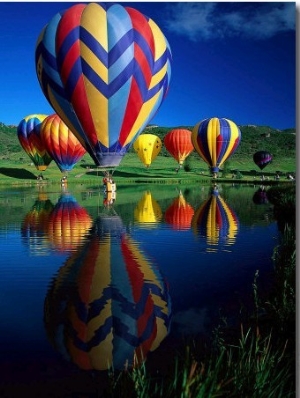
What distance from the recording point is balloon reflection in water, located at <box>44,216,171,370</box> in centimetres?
589

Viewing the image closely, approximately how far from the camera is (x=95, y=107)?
2295cm

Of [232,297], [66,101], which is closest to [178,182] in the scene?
[66,101]

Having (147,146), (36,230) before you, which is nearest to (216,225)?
(36,230)

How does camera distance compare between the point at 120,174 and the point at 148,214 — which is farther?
the point at 120,174

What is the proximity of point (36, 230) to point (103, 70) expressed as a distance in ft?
30.5

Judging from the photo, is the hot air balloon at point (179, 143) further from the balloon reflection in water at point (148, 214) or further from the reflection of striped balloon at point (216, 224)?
the reflection of striped balloon at point (216, 224)

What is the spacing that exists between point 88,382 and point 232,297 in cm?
370

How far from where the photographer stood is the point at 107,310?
730 cm

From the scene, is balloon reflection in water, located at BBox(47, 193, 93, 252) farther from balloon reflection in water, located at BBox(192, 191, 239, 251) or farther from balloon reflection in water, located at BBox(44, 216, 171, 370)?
balloon reflection in water, located at BBox(192, 191, 239, 251)

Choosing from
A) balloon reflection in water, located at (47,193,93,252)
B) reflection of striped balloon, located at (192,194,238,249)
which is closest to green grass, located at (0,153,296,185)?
reflection of striped balloon, located at (192,194,238,249)

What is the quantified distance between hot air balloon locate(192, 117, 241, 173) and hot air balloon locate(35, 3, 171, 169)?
81.1 feet

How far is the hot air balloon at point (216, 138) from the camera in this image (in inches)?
1929

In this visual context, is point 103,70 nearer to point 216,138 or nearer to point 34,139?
point 216,138

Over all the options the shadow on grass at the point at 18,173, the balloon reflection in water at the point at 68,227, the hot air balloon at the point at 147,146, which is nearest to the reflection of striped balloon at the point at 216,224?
the balloon reflection in water at the point at 68,227
